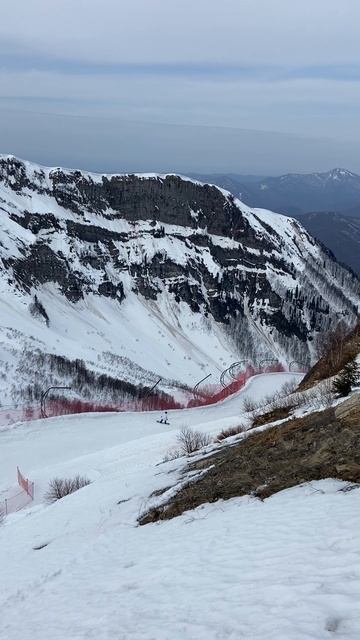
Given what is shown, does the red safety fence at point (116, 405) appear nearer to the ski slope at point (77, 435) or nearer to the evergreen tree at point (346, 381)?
the ski slope at point (77, 435)

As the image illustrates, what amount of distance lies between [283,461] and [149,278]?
526ft

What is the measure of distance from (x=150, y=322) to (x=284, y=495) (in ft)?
475

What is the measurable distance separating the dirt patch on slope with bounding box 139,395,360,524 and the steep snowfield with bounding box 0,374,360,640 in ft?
1.50

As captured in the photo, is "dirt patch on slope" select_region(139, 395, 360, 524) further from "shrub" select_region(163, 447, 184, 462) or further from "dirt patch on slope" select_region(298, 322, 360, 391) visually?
"dirt patch on slope" select_region(298, 322, 360, 391)

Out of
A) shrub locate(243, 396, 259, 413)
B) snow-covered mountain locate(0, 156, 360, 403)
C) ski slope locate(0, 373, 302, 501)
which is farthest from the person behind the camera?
snow-covered mountain locate(0, 156, 360, 403)

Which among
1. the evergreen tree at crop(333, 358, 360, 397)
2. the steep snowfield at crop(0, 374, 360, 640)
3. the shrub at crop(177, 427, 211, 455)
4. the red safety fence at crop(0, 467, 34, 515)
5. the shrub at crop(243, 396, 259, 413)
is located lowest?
the red safety fence at crop(0, 467, 34, 515)

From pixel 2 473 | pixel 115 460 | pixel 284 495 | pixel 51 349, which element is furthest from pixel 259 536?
pixel 51 349

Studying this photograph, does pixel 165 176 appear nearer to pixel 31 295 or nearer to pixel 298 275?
pixel 298 275

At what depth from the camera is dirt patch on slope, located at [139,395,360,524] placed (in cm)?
1222

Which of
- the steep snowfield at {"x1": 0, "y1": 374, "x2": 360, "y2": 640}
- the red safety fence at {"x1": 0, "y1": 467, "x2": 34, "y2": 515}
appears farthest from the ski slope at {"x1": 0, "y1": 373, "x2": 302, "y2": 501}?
the steep snowfield at {"x1": 0, "y1": 374, "x2": 360, "y2": 640}

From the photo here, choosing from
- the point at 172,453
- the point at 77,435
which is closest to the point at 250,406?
the point at 172,453

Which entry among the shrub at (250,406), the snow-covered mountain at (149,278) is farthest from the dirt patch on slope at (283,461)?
the snow-covered mountain at (149,278)

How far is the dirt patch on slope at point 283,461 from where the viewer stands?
12219 mm

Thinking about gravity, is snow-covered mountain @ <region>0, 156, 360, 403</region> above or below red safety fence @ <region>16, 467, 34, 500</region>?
above
